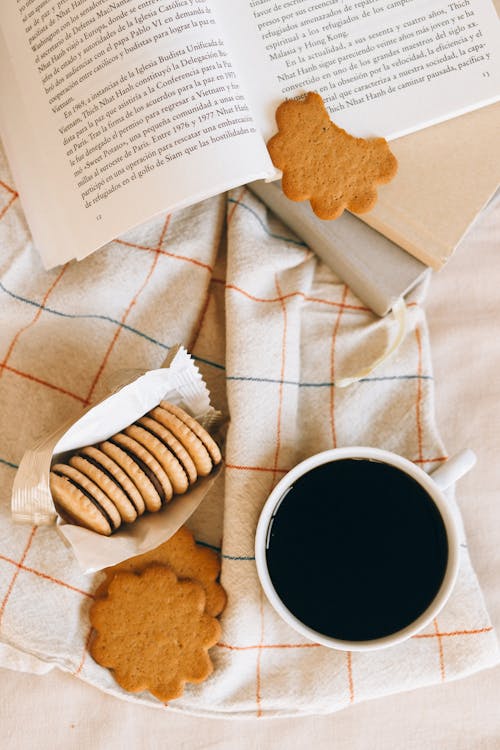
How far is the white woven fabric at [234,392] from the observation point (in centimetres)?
74

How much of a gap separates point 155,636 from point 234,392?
242 mm

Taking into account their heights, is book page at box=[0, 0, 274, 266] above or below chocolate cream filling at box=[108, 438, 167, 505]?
above

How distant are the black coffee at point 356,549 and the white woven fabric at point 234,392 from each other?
0.05 meters

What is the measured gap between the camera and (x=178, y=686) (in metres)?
0.73

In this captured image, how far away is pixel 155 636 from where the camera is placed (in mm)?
727

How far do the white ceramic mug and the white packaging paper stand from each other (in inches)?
2.7

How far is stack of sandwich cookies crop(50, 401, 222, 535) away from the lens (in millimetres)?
645

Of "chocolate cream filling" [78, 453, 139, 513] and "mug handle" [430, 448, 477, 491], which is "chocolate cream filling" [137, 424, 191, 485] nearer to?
"chocolate cream filling" [78, 453, 139, 513]

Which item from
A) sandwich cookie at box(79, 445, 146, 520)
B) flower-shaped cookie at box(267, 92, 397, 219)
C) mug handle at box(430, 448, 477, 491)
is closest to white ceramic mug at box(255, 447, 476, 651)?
mug handle at box(430, 448, 477, 491)

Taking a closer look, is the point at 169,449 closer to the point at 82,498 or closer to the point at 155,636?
the point at 82,498

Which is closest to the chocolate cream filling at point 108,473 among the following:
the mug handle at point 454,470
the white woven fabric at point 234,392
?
the white woven fabric at point 234,392

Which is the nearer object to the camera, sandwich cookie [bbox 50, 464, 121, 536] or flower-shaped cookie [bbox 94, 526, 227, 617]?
sandwich cookie [bbox 50, 464, 121, 536]

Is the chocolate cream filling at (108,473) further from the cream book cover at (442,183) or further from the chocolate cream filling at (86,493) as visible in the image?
the cream book cover at (442,183)

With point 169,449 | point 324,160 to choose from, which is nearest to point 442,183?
point 324,160
